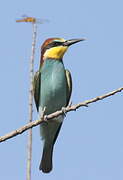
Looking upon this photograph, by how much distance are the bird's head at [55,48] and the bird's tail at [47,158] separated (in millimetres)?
1091

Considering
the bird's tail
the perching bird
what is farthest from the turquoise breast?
the bird's tail

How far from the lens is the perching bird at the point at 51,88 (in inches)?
243

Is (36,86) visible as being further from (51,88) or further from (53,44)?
(53,44)

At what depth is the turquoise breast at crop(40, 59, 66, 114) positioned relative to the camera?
6.17 meters

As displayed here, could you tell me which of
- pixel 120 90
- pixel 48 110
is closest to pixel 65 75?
pixel 48 110

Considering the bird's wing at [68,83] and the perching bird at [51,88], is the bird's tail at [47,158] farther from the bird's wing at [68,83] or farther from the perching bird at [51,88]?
the bird's wing at [68,83]

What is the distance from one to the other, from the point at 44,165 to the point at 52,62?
A: 4.10 feet

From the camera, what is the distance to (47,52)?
6684 millimetres

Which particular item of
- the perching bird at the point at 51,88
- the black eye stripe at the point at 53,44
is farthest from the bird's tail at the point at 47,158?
the black eye stripe at the point at 53,44

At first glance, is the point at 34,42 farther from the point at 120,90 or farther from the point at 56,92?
the point at 120,90

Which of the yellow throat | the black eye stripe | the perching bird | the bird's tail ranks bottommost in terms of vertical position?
the bird's tail

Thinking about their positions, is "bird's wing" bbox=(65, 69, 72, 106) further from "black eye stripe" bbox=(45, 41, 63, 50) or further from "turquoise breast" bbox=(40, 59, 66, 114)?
"black eye stripe" bbox=(45, 41, 63, 50)

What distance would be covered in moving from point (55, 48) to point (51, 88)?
0.60 m

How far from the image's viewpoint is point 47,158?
20.7 feet
